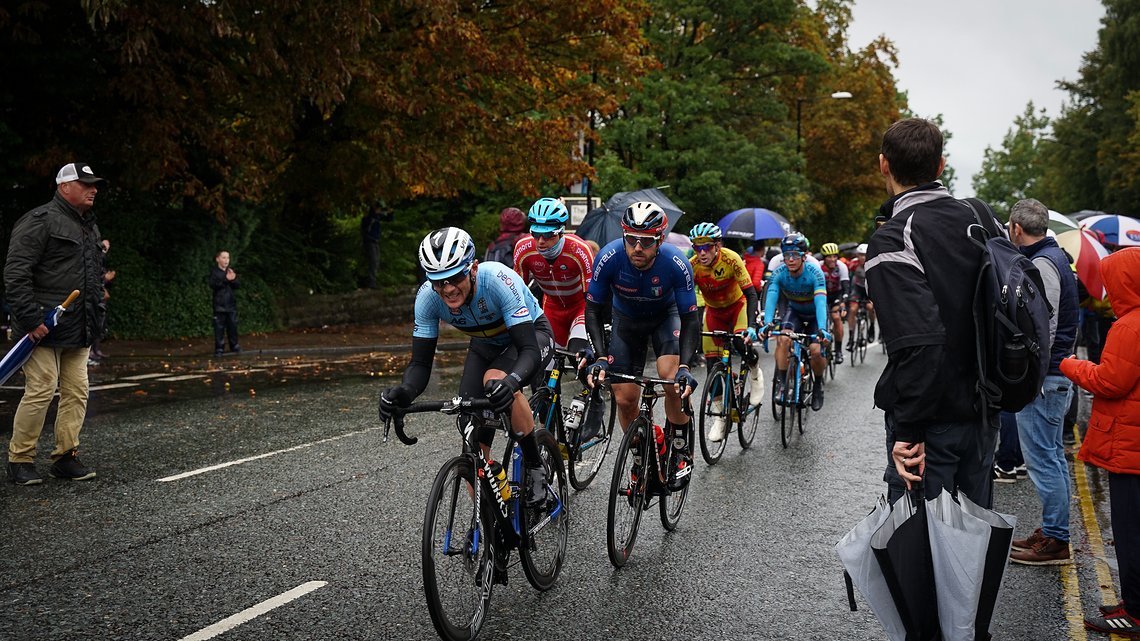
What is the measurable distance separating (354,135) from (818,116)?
1299 inches

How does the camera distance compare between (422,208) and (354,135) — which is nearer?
(354,135)

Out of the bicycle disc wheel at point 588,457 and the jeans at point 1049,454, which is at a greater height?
the jeans at point 1049,454

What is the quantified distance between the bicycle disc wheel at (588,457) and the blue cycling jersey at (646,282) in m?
0.91

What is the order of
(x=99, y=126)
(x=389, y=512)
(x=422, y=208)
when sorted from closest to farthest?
(x=389, y=512) → (x=99, y=126) → (x=422, y=208)

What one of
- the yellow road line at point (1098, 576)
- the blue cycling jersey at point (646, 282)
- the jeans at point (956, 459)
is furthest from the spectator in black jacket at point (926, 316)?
the blue cycling jersey at point (646, 282)

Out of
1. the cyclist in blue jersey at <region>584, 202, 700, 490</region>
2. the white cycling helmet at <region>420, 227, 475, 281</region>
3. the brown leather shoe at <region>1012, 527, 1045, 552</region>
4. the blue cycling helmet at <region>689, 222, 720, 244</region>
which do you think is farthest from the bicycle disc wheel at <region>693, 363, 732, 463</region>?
the white cycling helmet at <region>420, 227, 475, 281</region>

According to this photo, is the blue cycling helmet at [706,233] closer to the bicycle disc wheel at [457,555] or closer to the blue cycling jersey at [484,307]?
the blue cycling jersey at [484,307]

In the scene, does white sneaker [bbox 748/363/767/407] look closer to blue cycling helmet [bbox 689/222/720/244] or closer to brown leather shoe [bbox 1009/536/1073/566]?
blue cycling helmet [bbox 689/222/720/244]

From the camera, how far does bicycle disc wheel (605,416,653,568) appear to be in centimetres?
589

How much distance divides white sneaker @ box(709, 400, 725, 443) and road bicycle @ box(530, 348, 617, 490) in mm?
1287

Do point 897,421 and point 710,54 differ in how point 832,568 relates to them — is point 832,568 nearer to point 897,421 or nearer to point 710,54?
point 897,421

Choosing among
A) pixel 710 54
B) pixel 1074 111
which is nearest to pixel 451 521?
pixel 710 54

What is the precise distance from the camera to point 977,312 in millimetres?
3729

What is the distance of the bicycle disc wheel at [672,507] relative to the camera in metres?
6.76
